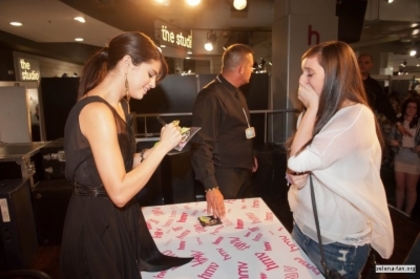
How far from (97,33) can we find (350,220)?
7136mm

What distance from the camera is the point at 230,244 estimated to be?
4.02 feet

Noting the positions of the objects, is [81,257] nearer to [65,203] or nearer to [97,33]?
[65,203]

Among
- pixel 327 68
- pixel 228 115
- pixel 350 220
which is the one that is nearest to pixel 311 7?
pixel 228 115

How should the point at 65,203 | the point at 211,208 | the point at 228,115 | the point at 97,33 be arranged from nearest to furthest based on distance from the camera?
the point at 211,208 < the point at 228,115 < the point at 65,203 < the point at 97,33

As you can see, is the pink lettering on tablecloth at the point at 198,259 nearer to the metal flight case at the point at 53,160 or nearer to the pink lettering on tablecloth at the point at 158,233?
the pink lettering on tablecloth at the point at 158,233

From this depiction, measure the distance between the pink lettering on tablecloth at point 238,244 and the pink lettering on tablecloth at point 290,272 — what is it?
0.18m

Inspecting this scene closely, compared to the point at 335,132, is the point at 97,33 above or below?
above

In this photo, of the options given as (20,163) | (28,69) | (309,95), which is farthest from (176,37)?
(28,69)

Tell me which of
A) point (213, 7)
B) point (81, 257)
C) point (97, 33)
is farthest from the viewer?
point (97, 33)

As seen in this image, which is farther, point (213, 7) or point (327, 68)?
point (213, 7)

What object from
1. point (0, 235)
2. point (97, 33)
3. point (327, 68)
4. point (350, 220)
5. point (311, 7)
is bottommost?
point (0, 235)

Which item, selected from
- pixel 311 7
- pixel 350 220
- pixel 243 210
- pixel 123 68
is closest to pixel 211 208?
pixel 243 210

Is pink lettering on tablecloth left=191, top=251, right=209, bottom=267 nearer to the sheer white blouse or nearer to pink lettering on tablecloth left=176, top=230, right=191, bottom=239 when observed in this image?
pink lettering on tablecloth left=176, top=230, right=191, bottom=239

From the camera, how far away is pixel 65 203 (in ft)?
9.14
